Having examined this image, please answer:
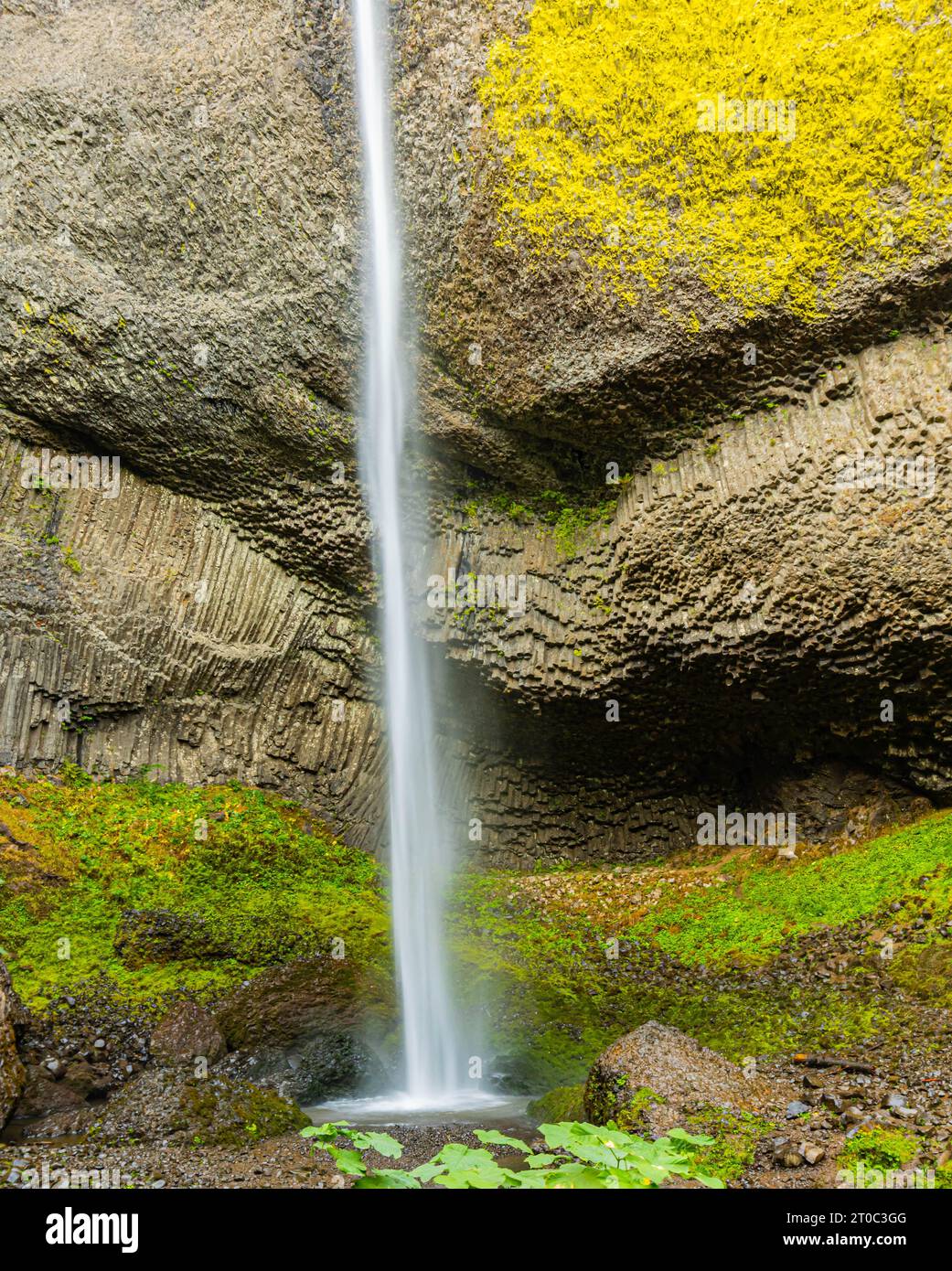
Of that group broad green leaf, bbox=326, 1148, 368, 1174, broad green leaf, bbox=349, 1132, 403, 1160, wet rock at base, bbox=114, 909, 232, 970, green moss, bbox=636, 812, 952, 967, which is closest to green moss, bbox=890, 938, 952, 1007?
green moss, bbox=636, 812, 952, 967

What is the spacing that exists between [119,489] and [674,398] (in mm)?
6669

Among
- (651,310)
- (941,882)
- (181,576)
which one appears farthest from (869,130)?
(181,576)

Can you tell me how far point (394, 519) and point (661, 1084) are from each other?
7617 mm

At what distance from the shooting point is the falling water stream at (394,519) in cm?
1099

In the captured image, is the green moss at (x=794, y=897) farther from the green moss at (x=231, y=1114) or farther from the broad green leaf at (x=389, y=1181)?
the broad green leaf at (x=389, y=1181)

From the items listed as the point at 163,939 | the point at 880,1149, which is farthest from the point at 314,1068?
the point at 880,1149

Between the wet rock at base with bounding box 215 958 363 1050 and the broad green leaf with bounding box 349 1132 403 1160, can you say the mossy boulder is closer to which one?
the wet rock at base with bounding box 215 958 363 1050

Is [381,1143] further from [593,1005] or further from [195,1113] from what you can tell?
[593,1005]

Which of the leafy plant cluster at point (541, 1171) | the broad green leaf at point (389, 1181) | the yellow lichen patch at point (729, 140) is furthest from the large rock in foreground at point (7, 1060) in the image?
the yellow lichen patch at point (729, 140)

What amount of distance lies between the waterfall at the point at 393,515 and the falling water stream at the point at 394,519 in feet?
0.04

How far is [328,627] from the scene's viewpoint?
12.2m

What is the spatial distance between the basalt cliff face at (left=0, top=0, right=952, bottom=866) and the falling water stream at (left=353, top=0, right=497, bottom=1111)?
24cm

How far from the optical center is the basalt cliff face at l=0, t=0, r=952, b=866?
989 centimetres

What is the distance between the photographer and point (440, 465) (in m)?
11.7
